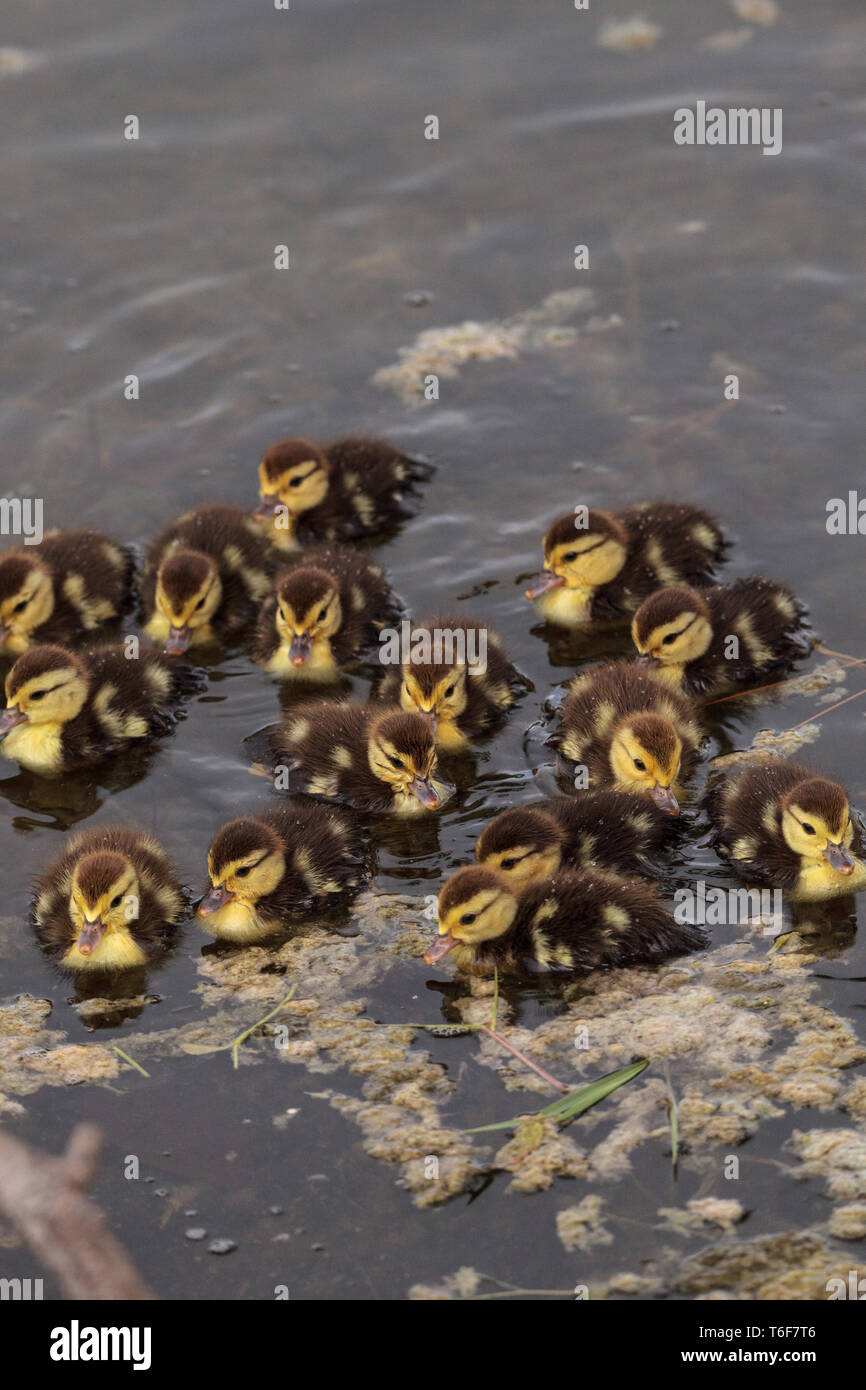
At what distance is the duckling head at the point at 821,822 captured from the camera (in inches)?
197

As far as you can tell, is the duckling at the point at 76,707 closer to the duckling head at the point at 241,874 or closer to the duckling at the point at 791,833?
the duckling head at the point at 241,874

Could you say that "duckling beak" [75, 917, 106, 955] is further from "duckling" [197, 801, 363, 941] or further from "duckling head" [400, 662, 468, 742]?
"duckling head" [400, 662, 468, 742]

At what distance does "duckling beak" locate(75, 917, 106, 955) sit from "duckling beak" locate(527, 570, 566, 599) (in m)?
2.24

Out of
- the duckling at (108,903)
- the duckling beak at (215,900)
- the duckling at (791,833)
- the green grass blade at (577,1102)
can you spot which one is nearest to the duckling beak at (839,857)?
the duckling at (791,833)

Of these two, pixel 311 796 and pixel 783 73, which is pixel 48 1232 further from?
pixel 783 73

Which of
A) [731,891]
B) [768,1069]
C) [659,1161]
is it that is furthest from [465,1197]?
[731,891]

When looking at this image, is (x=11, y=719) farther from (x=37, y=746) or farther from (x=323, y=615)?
(x=323, y=615)

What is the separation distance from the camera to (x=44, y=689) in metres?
5.86

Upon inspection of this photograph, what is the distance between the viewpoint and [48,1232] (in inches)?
168

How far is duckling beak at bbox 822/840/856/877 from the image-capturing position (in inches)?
197

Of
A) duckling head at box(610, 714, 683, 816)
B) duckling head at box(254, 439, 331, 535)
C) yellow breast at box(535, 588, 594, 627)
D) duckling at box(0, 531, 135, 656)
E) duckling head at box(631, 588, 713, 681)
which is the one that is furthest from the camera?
duckling head at box(254, 439, 331, 535)

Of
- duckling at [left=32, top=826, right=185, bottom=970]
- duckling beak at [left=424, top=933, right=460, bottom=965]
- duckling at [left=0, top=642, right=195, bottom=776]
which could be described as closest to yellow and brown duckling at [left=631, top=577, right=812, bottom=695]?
duckling beak at [left=424, top=933, right=460, bottom=965]
